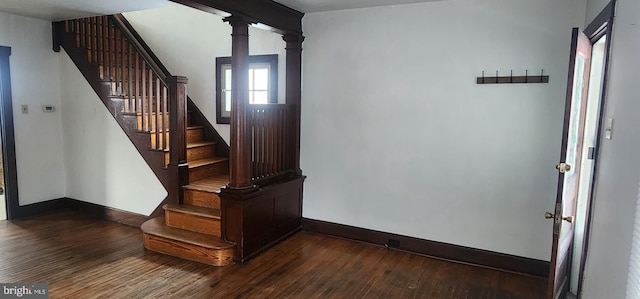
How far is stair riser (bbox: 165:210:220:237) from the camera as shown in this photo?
3828 mm

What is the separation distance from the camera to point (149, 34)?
536cm

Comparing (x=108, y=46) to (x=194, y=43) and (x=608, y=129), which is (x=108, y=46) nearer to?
(x=194, y=43)

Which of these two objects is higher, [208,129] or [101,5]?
[101,5]

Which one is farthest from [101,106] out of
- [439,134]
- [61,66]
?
[439,134]

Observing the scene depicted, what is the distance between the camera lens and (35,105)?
16.5 feet

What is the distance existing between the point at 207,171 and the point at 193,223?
2.77 feet

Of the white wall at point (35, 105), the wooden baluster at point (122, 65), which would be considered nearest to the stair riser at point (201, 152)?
the wooden baluster at point (122, 65)

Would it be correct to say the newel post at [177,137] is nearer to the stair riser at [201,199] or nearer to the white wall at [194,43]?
the stair riser at [201,199]

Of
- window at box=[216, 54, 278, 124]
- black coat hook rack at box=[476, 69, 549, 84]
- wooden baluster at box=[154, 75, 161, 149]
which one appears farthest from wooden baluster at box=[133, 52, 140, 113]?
black coat hook rack at box=[476, 69, 549, 84]

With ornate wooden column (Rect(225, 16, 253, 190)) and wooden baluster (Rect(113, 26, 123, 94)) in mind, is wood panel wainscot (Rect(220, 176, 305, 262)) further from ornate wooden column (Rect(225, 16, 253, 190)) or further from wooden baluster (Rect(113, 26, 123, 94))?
wooden baluster (Rect(113, 26, 123, 94))

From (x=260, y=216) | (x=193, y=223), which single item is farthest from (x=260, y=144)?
(x=193, y=223)

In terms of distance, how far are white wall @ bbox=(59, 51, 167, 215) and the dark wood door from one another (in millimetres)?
3770

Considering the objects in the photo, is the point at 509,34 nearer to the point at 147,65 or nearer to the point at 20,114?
the point at 147,65

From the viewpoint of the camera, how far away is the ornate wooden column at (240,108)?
3463mm
